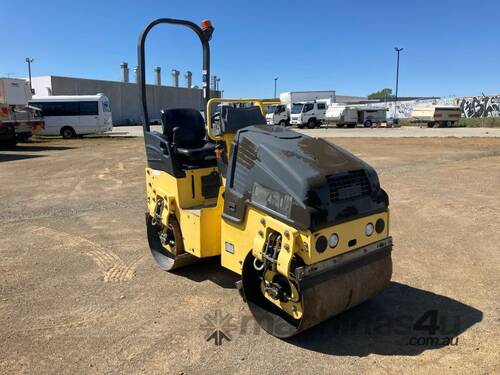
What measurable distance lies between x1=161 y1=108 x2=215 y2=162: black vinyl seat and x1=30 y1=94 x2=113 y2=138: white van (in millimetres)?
20903

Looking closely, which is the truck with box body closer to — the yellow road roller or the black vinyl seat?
the black vinyl seat

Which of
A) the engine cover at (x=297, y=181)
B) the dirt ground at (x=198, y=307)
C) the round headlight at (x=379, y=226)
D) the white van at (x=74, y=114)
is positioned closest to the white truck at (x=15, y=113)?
the white van at (x=74, y=114)

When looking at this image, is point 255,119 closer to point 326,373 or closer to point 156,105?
point 326,373

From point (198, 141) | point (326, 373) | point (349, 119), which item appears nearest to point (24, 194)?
point (198, 141)

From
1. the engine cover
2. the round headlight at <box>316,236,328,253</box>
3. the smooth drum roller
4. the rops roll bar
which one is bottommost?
the smooth drum roller

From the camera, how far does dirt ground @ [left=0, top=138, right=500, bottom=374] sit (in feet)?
9.66

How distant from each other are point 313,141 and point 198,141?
153cm

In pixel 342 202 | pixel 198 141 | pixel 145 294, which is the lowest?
pixel 145 294

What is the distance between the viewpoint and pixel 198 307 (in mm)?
3715

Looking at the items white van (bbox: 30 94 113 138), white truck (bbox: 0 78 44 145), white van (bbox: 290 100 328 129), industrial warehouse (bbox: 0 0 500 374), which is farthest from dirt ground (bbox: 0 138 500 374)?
white van (bbox: 290 100 328 129)

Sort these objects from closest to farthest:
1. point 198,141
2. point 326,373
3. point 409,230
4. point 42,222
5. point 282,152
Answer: point 326,373 → point 282,152 → point 198,141 → point 409,230 → point 42,222

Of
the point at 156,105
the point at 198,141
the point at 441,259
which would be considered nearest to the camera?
the point at 198,141

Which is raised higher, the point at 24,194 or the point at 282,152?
the point at 282,152

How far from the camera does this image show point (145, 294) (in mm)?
3986
